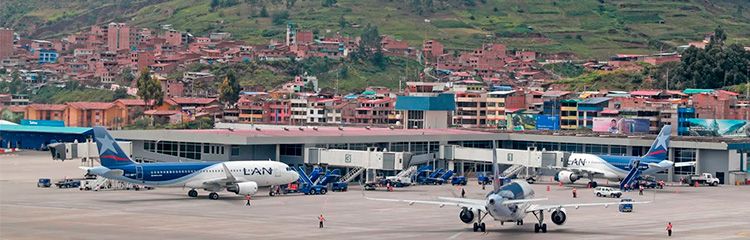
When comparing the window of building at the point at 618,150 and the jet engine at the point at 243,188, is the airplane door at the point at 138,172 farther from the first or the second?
the window of building at the point at 618,150

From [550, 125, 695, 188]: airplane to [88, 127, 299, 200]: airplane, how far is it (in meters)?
25.2

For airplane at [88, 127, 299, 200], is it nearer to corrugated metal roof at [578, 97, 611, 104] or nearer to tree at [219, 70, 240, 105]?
corrugated metal roof at [578, 97, 611, 104]

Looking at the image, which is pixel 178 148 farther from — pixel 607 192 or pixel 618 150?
pixel 618 150

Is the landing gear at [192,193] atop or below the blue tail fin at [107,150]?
below

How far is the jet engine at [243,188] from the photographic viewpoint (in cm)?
9119

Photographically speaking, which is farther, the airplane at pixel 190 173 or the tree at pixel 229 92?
the tree at pixel 229 92

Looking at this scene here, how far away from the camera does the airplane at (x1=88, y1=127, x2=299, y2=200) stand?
89375mm

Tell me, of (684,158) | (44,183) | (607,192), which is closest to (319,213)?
(607,192)

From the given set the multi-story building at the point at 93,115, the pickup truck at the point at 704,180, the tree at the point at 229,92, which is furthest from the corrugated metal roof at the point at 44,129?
the pickup truck at the point at 704,180

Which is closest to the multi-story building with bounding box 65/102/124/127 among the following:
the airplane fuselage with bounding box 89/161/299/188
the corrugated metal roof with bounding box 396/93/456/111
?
the corrugated metal roof with bounding box 396/93/456/111

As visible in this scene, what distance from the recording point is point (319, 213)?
81.2m

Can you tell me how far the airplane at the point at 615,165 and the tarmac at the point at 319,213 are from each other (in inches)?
161

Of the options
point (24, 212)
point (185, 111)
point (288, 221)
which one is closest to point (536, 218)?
point (288, 221)

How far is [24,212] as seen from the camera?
79.7 m
